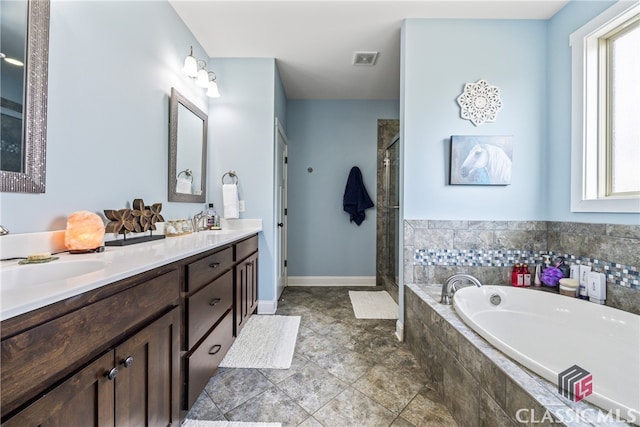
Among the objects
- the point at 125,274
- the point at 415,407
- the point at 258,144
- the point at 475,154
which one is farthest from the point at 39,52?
the point at 475,154

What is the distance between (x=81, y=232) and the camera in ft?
3.61

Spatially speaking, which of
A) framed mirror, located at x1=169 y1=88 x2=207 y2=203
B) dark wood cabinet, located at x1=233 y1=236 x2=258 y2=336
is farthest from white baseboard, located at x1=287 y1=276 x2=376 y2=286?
framed mirror, located at x1=169 y1=88 x2=207 y2=203

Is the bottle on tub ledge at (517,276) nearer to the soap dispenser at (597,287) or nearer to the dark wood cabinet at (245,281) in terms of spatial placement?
the soap dispenser at (597,287)

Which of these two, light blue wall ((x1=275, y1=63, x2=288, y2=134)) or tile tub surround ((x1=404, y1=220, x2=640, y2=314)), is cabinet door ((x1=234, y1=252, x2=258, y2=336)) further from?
light blue wall ((x1=275, y1=63, x2=288, y2=134))

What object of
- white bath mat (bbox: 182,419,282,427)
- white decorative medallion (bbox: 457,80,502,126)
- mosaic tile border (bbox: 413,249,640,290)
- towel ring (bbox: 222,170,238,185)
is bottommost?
white bath mat (bbox: 182,419,282,427)

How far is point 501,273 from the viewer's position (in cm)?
206

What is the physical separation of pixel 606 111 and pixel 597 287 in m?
1.16

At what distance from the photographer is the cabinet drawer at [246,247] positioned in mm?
1935

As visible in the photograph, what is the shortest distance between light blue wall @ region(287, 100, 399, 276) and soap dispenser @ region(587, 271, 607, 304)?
2221 millimetres

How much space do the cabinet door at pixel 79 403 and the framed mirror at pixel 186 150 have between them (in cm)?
145

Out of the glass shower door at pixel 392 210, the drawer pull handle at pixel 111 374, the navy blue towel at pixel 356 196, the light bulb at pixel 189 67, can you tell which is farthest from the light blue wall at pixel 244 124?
the drawer pull handle at pixel 111 374

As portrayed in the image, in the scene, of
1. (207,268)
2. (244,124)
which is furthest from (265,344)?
(244,124)

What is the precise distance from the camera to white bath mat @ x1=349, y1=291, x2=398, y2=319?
2582 millimetres

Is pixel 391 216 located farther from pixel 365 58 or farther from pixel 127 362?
pixel 127 362
